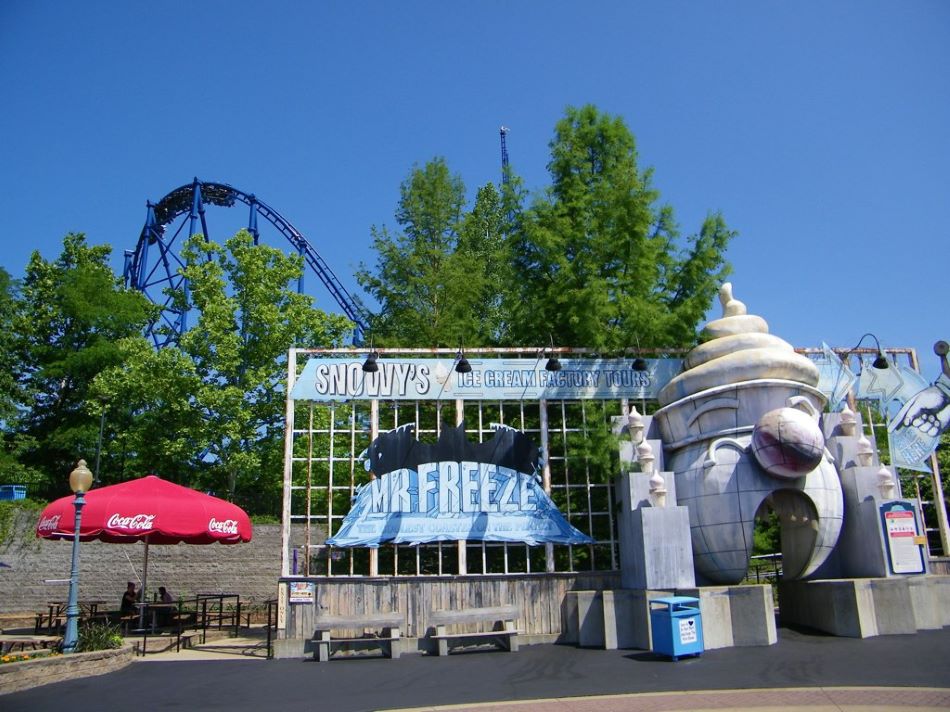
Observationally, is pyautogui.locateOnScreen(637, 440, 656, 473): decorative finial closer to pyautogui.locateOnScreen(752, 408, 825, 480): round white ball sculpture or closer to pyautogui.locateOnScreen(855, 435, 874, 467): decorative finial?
pyautogui.locateOnScreen(752, 408, 825, 480): round white ball sculpture

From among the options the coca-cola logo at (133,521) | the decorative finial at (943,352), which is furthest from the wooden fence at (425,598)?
the decorative finial at (943,352)

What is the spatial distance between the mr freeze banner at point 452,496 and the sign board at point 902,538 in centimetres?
519

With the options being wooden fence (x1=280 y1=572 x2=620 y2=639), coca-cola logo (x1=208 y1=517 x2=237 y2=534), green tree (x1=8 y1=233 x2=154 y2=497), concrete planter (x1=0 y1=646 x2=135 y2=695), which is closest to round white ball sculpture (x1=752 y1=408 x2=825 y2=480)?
wooden fence (x1=280 y1=572 x2=620 y2=639)

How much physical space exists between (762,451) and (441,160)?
58.8 ft

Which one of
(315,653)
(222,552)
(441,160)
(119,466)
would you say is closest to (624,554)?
(315,653)

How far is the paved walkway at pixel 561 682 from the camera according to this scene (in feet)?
26.0

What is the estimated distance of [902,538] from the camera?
1253 centimetres

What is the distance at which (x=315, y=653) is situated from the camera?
12.2 m

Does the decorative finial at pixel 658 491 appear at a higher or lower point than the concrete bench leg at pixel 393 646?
higher

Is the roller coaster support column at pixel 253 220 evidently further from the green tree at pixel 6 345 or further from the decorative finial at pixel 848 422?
the decorative finial at pixel 848 422

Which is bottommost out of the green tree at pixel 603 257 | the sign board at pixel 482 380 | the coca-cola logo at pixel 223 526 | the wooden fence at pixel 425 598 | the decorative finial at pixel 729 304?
the wooden fence at pixel 425 598

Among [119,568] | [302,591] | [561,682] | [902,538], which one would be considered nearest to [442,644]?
[302,591]

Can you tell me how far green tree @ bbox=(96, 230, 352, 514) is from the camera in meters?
→ 23.0

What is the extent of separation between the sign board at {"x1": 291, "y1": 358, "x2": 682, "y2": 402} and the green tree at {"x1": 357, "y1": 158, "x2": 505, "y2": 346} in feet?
17.4
